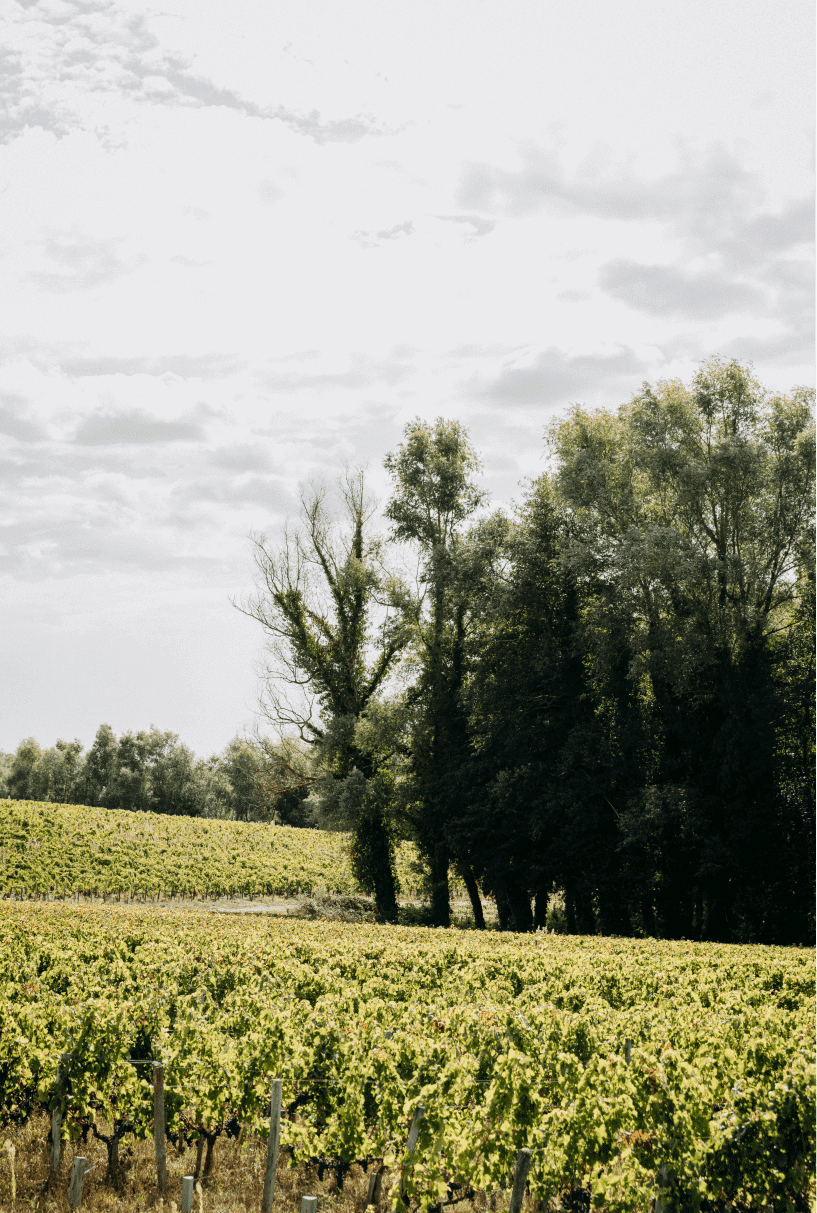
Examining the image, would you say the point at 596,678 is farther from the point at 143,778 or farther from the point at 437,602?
the point at 143,778

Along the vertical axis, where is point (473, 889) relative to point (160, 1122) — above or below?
below

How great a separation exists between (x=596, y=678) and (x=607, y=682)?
1.34 ft

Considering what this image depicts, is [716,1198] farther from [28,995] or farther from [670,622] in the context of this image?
[670,622]

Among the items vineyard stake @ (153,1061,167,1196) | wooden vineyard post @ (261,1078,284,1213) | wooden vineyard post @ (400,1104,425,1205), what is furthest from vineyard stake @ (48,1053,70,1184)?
wooden vineyard post @ (400,1104,425,1205)

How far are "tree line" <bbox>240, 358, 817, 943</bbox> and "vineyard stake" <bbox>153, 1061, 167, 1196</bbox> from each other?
1986cm

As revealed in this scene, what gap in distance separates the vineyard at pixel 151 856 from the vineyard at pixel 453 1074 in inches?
1170

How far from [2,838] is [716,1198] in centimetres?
4355

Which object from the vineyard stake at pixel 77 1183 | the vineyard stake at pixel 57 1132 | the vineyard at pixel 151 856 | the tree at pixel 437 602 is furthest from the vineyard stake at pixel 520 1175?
the vineyard at pixel 151 856

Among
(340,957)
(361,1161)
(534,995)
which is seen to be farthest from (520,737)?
(361,1161)

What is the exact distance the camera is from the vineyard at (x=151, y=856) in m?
40.8

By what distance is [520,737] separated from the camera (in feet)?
96.3

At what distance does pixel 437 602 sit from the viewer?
3353cm

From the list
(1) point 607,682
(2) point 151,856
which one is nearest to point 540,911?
(1) point 607,682

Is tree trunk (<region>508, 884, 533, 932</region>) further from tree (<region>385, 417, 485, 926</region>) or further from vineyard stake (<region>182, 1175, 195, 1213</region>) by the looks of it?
vineyard stake (<region>182, 1175, 195, 1213</region>)
